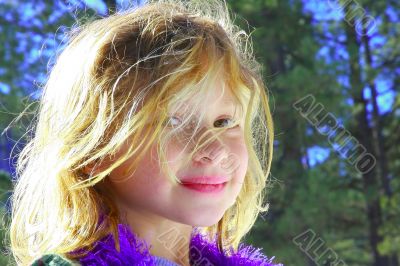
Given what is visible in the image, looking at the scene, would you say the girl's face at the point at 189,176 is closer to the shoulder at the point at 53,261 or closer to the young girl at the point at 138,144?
the young girl at the point at 138,144

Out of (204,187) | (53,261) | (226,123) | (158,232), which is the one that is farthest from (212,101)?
(53,261)

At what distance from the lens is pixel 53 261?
3.53 feet

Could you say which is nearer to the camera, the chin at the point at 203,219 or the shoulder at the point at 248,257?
the chin at the point at 203,219

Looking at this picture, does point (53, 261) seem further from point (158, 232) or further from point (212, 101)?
point (212, 101)

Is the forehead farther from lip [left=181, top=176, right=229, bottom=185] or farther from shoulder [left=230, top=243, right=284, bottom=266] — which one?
shoulder [left=230, top=243, right=284, bottom=266]

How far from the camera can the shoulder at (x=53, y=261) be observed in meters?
1.07

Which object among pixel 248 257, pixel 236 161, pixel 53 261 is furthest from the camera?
pixel 248 257

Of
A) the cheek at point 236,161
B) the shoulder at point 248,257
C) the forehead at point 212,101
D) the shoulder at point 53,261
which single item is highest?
the forehead at point 212,101

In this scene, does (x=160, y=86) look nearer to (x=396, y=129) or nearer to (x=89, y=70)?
(x=89, y=70)

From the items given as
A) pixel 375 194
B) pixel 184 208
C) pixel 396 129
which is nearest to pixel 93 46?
pixel 184 208

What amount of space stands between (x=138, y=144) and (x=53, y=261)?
0.79 ft

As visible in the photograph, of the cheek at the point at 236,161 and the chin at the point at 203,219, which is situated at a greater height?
the cheek at the point at 236,161

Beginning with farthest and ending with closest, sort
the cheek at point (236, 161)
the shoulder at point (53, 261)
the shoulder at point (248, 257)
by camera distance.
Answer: the shoulder at point (248, 257)
the cheek at point (236, 161)
the shoulder at point (53, 261)

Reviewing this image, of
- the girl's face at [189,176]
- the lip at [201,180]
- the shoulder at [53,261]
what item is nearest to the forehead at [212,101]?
the girl's face at [189,176]
